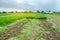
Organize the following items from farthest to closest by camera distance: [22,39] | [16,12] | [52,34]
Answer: [16,12] → [52,34] → [22,39]

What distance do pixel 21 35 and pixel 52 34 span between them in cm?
259

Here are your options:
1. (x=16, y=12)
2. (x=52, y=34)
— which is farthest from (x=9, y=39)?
(x=16, y=12)

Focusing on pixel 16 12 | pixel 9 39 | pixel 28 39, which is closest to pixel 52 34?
pixel 28 39

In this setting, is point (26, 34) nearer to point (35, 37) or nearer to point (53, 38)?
point (35, 37)

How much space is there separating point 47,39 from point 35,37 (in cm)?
83

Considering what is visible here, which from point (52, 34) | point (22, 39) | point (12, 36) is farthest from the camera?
point (52, 34)

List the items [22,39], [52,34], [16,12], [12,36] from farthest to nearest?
[16,12]
[52,34]
[12,36]
[22,39]

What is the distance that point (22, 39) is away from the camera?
1170 cm

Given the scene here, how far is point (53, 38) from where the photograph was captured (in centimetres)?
1271

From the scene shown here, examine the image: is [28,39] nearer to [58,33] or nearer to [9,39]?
[9,39]

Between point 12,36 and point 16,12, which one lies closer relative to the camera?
point 12,36

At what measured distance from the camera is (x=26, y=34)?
12891mm

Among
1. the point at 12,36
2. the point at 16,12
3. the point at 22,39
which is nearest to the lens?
the point at 22,39

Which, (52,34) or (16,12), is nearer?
(52,34)
